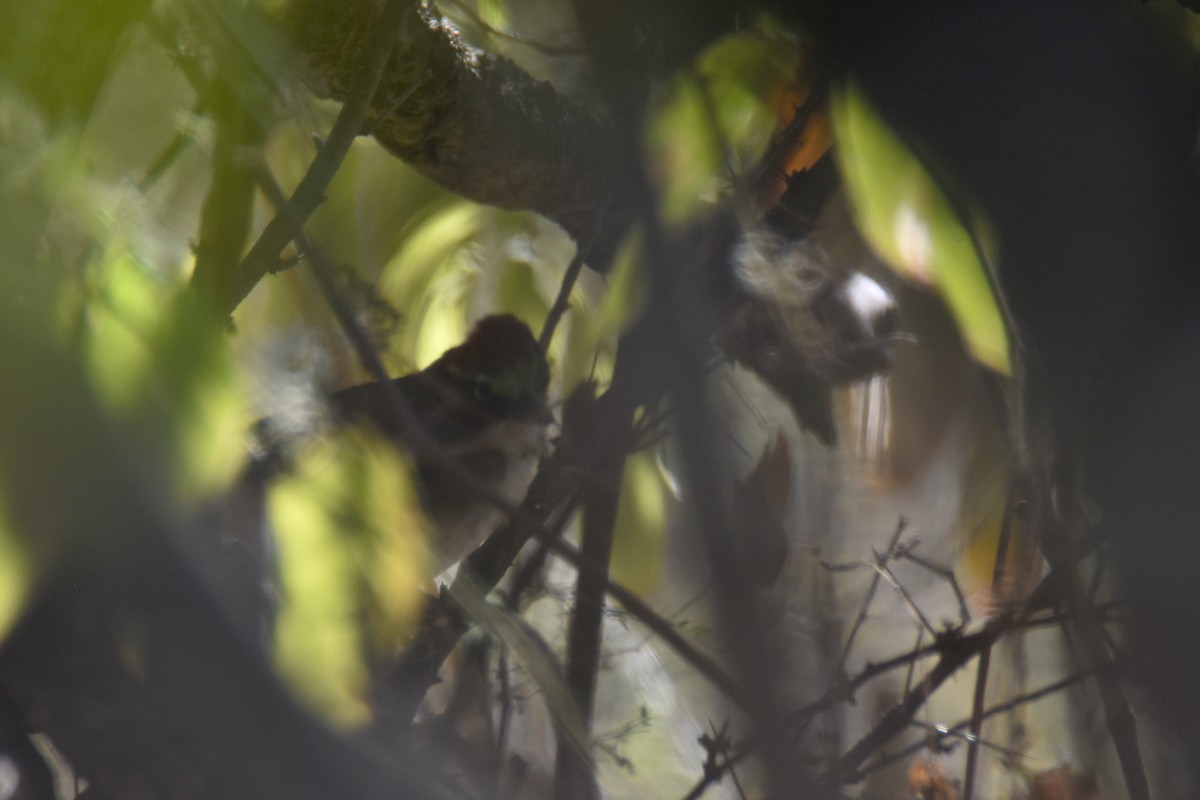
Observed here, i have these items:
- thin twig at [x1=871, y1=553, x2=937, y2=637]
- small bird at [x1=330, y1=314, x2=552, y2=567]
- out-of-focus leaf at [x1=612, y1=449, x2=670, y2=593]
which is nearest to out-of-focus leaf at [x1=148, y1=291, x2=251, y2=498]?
small bird at [x1=330, y1=314, x2=552, y2=567]

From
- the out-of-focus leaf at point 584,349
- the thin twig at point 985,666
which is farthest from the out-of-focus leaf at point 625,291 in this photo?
the thin twig at point 985,666

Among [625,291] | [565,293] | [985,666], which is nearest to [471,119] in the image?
[565,293]

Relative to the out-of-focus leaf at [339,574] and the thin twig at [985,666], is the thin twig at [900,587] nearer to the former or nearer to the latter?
the thin twig at [985,666]

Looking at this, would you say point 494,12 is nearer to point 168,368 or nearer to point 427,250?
point 427,250

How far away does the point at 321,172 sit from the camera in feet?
1.93

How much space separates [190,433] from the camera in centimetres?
45

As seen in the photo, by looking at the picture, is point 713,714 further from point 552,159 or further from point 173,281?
point 552,159

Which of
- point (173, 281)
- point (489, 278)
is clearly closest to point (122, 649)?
point (173, 281)

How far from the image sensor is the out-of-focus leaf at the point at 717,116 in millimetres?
551

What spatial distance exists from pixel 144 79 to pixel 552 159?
339mm

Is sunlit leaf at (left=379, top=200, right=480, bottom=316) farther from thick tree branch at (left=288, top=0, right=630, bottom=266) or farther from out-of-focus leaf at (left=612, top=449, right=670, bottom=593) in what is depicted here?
out-of-focus leaf at (left=612, top=449, right=670, bottom=593)

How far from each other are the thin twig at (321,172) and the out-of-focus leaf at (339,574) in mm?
103

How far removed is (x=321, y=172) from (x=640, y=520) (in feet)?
0.90

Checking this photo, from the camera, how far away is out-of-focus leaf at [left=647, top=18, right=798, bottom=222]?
1.81 ft
